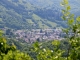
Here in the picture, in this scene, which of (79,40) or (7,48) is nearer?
(79,40)

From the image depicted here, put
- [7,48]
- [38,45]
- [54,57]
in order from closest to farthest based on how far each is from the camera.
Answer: [54,57]
[38,45]
[7,48]

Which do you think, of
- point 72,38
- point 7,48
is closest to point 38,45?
point 72,38

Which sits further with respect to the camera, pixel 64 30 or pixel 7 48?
pixel 7 48

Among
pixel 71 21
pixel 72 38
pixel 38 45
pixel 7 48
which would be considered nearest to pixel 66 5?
pixel 71 21

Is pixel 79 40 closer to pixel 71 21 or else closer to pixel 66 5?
pixel 71 21

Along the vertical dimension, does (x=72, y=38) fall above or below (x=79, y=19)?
below

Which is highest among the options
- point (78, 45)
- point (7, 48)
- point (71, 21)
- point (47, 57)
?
point (71, 21)

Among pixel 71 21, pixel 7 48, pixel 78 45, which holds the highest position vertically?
pixel 71 21

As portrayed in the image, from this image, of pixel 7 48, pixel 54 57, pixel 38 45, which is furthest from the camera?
pixel 7 48

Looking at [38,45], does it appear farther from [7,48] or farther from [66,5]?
[7,48]
